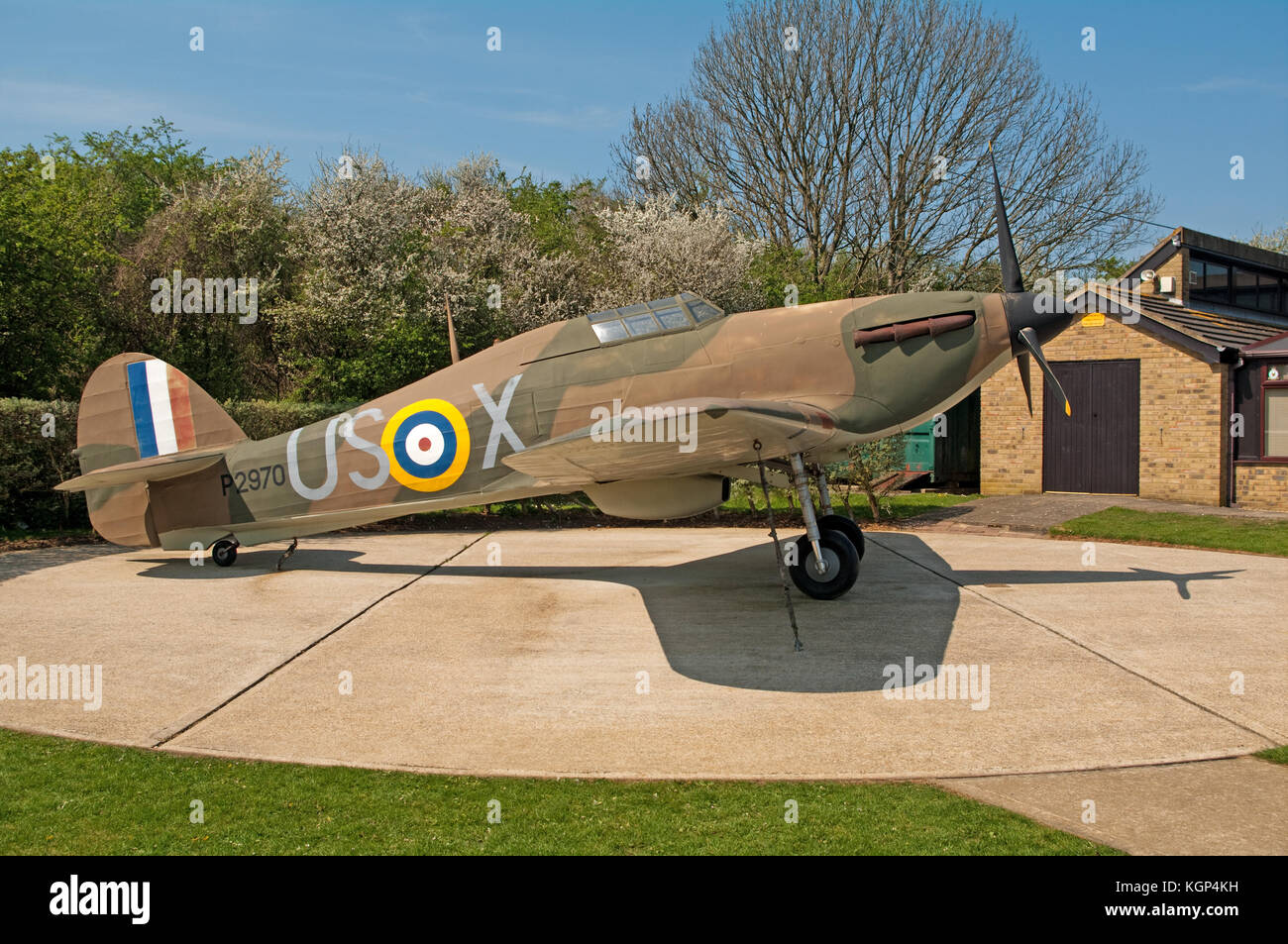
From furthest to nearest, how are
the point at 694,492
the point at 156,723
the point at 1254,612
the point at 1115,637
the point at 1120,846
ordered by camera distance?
the point at 694,492 < the point at 1254,612 < the point at 1115,637 < the point at 156,723 < the point at 1120,846

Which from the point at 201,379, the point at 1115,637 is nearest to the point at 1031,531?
the point at 1115,637

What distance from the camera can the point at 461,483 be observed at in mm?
9922

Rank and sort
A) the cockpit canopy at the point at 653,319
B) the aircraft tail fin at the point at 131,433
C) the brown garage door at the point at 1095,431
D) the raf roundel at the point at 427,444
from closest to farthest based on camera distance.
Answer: the cockpit canopy at the point at 653,319, the raf roundel at the point at 427,444, the aircraft tail fin at the point at 131,433, the brown garage door at the point at 1095,431

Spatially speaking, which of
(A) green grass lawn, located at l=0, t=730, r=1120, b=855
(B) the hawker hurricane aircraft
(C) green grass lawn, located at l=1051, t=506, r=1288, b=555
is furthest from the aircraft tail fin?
(C) green grass lawn, located at l=1051, t=506, r=1288, b=555

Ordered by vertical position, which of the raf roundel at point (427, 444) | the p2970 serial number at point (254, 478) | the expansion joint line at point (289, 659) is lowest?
the expansion joint line at point (289, 659)

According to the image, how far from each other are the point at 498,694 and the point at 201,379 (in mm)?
16892

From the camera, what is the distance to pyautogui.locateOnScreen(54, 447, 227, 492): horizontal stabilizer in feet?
34.0

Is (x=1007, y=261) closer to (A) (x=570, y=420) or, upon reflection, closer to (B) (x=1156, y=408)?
(A) (x=570, y=420)

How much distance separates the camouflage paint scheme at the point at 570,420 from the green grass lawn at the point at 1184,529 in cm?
639

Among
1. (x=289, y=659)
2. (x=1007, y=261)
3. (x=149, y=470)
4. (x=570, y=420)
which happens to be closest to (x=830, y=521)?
(x=570, y=420)

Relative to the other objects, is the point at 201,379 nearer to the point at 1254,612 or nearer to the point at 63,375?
the point at 63,375

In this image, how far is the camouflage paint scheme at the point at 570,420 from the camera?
8906mm

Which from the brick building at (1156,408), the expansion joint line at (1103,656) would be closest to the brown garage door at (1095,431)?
the brick building at (1156,408)

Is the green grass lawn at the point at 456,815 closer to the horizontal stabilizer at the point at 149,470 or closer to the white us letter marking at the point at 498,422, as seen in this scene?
the white us letter marking at the point at 498,422
